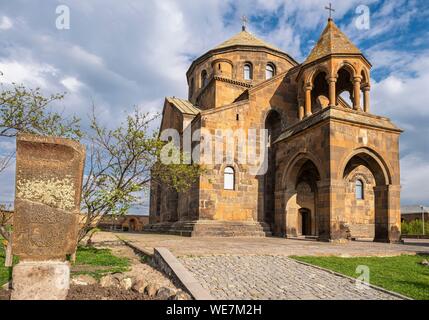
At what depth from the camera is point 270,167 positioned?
17.2 metres

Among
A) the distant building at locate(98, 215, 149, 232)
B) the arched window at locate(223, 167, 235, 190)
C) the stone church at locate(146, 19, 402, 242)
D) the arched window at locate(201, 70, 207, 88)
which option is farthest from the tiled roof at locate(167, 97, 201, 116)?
the distant building at locate(98, 215, 149, 232)

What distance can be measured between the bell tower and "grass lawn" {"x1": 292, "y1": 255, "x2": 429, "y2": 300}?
772 cm

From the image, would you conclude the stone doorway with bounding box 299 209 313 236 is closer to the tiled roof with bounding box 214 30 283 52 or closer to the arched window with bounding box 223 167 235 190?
the arched window with bounding box 223 167 235 190

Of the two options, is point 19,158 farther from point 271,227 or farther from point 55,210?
point 271,227

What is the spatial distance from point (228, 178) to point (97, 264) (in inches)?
376

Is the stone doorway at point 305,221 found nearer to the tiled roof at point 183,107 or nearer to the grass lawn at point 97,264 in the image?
the tiled roof at point 183,107

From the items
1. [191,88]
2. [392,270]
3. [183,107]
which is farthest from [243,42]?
[392,270]

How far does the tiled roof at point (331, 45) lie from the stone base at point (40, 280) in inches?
562

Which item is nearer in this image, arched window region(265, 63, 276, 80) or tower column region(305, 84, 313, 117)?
tower column region(305, 84, 313, 117)

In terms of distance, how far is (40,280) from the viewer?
4.14 meters

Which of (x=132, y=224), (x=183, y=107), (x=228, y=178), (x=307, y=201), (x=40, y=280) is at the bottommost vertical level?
(x=132, y=224)

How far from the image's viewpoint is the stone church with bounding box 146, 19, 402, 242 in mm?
13055

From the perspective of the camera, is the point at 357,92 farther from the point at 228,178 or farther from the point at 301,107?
the point at 228,178

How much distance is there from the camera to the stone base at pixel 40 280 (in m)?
4.05
